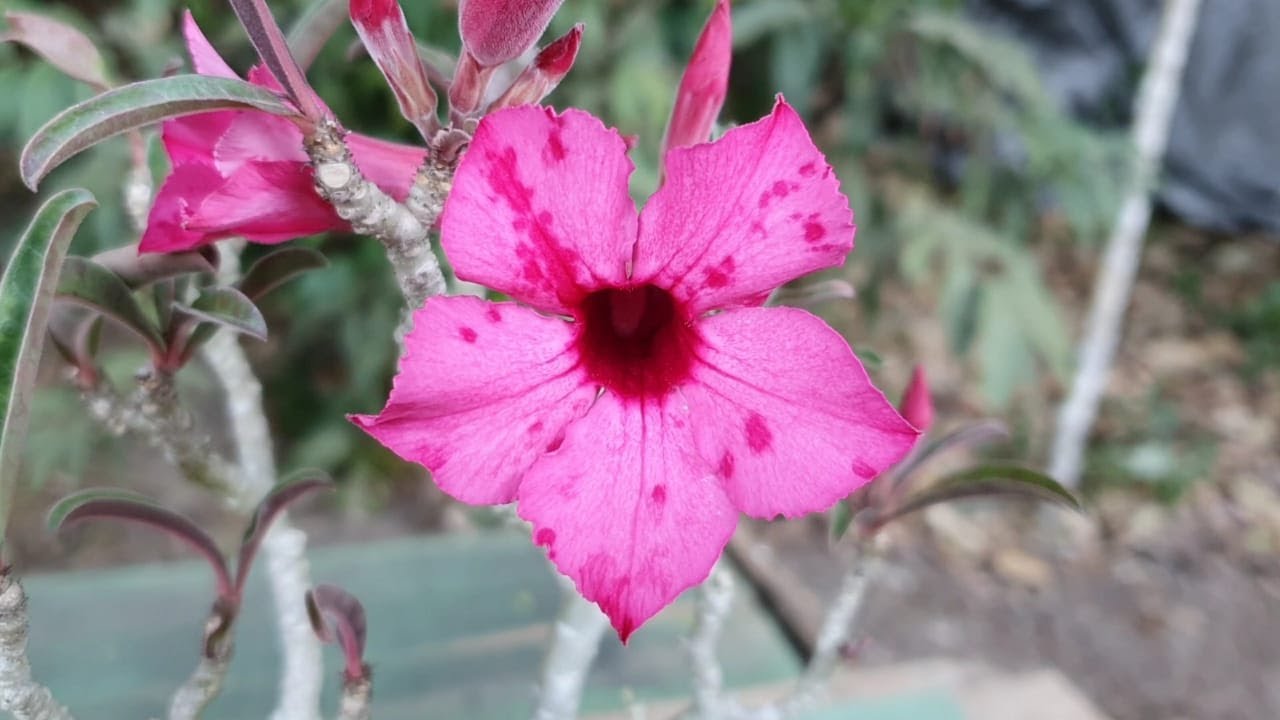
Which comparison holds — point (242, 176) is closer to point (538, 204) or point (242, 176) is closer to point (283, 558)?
point (538, 204)

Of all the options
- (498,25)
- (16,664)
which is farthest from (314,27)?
(16,664)

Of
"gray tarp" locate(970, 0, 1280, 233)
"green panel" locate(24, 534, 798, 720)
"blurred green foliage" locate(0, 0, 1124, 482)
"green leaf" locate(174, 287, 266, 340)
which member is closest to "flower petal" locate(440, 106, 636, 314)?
"green leaf" locate(174, 287, 266, 340)

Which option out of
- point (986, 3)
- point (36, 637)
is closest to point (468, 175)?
point (36, 637)

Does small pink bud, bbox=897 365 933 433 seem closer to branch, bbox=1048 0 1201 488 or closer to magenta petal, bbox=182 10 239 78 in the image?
magenta petal, bbox=182 10 239 78

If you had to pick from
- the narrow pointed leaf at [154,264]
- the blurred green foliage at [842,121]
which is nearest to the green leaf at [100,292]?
the narrow pointed leaf at [154,264]

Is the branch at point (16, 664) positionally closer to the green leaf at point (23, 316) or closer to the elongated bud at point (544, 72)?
the green leaf at point (23, 316)

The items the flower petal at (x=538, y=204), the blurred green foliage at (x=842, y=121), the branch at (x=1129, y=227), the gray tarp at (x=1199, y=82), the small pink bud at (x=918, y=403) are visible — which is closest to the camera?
the flower petal at (x=538, y=204)
